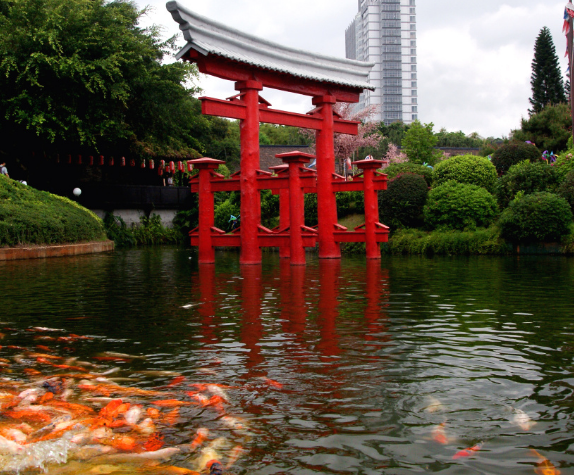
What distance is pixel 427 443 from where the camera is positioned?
126 inches

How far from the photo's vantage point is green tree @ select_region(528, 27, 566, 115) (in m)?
47.4

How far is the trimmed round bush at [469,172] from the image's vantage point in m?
22.5

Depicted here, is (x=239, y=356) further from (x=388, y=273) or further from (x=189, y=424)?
(x=388, y=273)

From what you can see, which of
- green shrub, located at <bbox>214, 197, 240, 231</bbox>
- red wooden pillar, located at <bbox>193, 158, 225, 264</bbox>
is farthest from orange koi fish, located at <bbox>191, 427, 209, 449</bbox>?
green shrub, located at <bbox>214, 197, 240, 231</bbox>

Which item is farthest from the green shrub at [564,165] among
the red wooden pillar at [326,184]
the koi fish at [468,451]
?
the koi fish at [468,451]

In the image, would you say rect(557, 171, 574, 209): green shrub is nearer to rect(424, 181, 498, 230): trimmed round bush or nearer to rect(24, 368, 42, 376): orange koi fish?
rect(424, 181, 498, 230): trimmed round bush

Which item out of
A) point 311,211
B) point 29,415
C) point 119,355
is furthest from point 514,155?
point 29,415

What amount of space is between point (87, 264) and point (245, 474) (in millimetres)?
15044

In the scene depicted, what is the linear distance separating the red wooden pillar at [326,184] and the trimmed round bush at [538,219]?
223 inches

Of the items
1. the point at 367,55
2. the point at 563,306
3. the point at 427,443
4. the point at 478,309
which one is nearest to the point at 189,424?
the point at 427,443

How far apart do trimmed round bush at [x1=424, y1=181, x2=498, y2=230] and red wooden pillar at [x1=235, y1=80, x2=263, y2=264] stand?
316 inches

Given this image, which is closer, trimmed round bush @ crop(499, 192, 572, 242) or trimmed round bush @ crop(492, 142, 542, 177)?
trimmed round bush @ crop(499, 192, 572, 242)

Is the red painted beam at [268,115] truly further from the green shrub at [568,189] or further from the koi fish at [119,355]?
the koi fish at [119,355]

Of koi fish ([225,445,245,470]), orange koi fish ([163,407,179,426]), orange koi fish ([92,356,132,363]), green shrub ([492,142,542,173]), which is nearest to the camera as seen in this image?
koi fish ([225,445,245,470])
